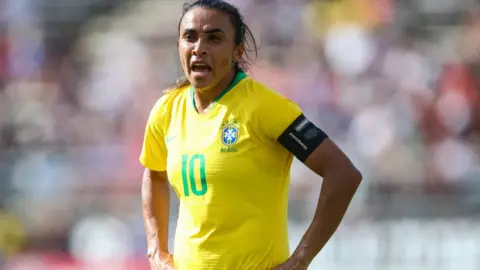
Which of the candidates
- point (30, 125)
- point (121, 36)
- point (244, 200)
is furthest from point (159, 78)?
point (244, 200)

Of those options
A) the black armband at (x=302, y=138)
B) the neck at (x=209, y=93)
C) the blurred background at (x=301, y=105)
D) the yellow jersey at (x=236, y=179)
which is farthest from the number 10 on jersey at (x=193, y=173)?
the blurred background at (x=301, y=105)

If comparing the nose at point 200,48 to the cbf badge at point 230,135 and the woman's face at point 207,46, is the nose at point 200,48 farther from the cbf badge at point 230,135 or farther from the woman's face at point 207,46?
the cbf badge at point 230,135

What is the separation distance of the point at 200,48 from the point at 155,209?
77cm

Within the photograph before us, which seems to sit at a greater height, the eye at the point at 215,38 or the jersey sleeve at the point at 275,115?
the eye at the point at 215,38

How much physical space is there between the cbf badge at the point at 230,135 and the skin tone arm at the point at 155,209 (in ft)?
1.94

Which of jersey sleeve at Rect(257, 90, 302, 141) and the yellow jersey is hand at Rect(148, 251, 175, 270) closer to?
the yellow jersey

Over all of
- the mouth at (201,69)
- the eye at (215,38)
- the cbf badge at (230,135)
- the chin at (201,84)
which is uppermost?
the eye at (215,38)

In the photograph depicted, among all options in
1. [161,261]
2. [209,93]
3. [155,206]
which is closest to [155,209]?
[155,206]

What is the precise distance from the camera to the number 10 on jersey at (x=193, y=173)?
10.4 feet

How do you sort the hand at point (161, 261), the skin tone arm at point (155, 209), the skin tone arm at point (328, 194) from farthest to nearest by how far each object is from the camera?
the skin tone arm at point (155, 209), the hand at point (161, 261), the skin tone arm at point (328, 194)

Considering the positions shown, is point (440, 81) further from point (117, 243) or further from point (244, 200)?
point (244, 200)

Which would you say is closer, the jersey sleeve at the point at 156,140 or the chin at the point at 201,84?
the chin at the point at 201,84

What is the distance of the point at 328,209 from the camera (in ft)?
10.1

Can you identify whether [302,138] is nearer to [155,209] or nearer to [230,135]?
[230,135]
